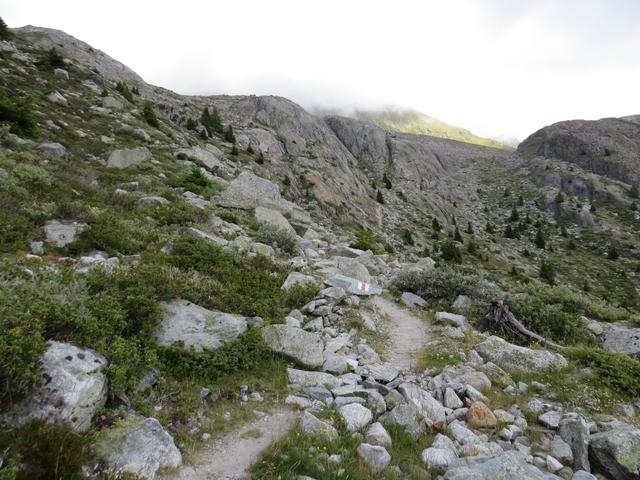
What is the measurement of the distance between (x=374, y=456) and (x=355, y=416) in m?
0.84

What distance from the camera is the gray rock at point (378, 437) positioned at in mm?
5129

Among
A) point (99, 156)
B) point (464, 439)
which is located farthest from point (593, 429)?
point (99, 156)

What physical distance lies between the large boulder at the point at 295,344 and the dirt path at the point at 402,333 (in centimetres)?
231

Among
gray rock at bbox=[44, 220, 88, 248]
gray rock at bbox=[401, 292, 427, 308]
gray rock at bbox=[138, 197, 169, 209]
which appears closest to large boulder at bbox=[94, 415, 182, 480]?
gray rock at bbox=[44, 220, 88, 248]

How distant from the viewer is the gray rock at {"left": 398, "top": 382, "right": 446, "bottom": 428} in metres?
5.94

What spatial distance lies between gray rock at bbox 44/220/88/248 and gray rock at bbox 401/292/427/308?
11.0 m

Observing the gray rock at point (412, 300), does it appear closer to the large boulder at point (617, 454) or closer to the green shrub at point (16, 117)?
the large boulder at point (617, 454)

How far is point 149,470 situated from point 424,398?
4632 millimetres

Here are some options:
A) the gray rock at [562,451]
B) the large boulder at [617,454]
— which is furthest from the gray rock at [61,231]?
the large boulder at [617,454]

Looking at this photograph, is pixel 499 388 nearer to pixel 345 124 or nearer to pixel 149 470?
pixel 149 470

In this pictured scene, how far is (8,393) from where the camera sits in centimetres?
387

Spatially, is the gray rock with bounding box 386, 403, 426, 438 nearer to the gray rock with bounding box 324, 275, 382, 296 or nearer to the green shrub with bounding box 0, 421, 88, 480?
the green shrub with bounding box 0, 421, 88, 480

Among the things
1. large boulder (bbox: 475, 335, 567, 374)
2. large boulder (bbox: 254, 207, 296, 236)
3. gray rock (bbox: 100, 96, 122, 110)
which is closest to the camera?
large boulder (bbox: 475, 335, 567, 374)

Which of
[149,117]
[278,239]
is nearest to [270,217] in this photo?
[278,239]
